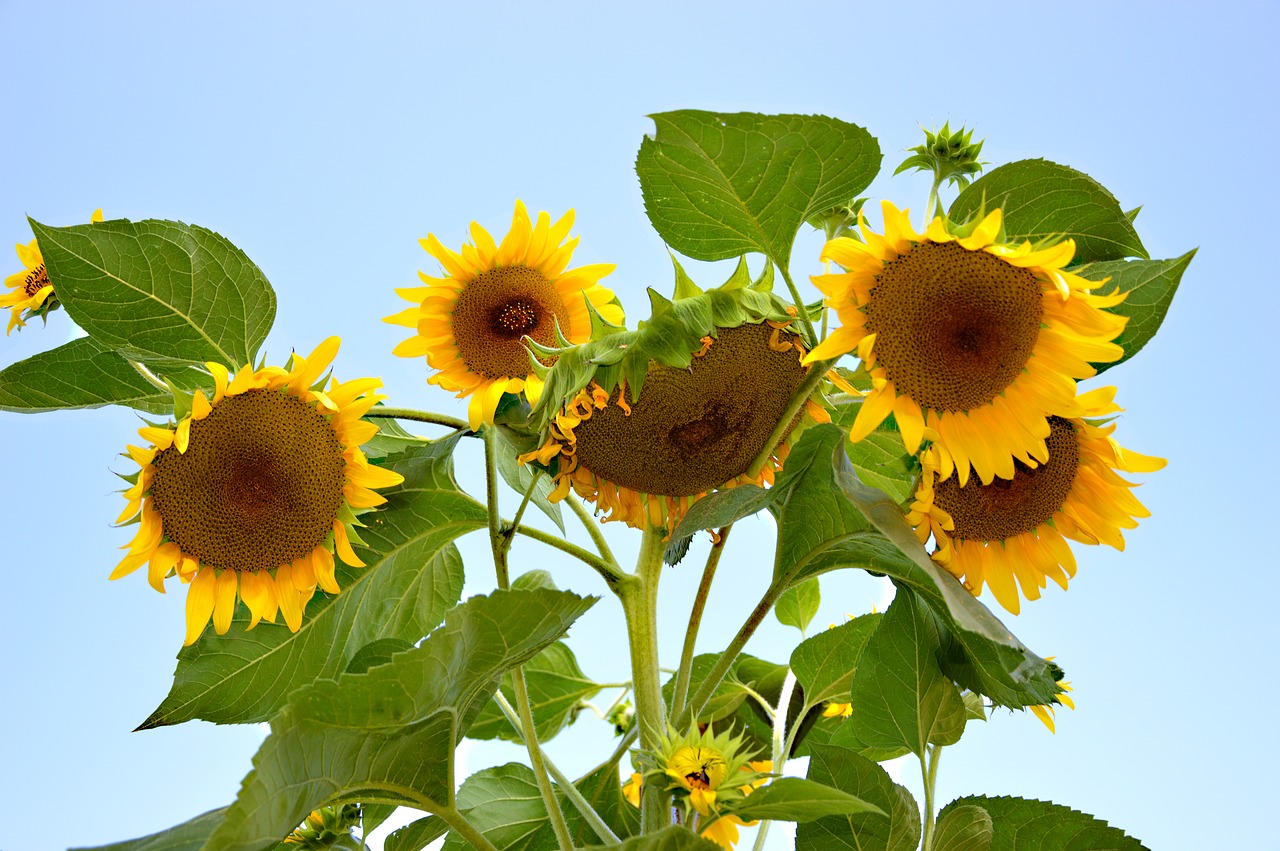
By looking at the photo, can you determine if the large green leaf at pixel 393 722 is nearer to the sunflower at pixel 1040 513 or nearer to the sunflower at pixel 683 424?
the sunflower at pixel 683 424

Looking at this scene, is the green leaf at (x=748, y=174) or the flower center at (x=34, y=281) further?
the flower center at (x=34, y=281)

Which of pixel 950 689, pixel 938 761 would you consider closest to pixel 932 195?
pixel 950 689

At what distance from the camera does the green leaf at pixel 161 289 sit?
4.55 feet

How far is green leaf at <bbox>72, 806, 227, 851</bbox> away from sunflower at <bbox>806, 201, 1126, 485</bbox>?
0.73m

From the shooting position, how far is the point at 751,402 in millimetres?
1317

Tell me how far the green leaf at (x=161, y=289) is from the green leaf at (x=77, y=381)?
0.06m

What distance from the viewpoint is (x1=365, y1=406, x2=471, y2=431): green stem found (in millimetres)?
1421

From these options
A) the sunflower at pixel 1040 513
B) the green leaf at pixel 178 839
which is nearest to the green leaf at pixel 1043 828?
the sunflower at pixel 1040 513

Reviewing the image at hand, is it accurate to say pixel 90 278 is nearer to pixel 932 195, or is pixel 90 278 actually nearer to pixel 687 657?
pixel 687 657

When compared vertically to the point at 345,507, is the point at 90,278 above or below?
above

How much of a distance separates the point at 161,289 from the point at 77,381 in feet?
0.69

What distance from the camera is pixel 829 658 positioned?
A: 1701mm

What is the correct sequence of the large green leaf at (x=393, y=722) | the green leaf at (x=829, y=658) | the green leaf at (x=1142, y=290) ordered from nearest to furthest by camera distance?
the large green leaf at (x=393, y=722) → the green leaf at (x=1142, y=290) → the green leaf at (x=829, y=658)

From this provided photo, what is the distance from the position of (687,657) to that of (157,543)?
0.64 meters
